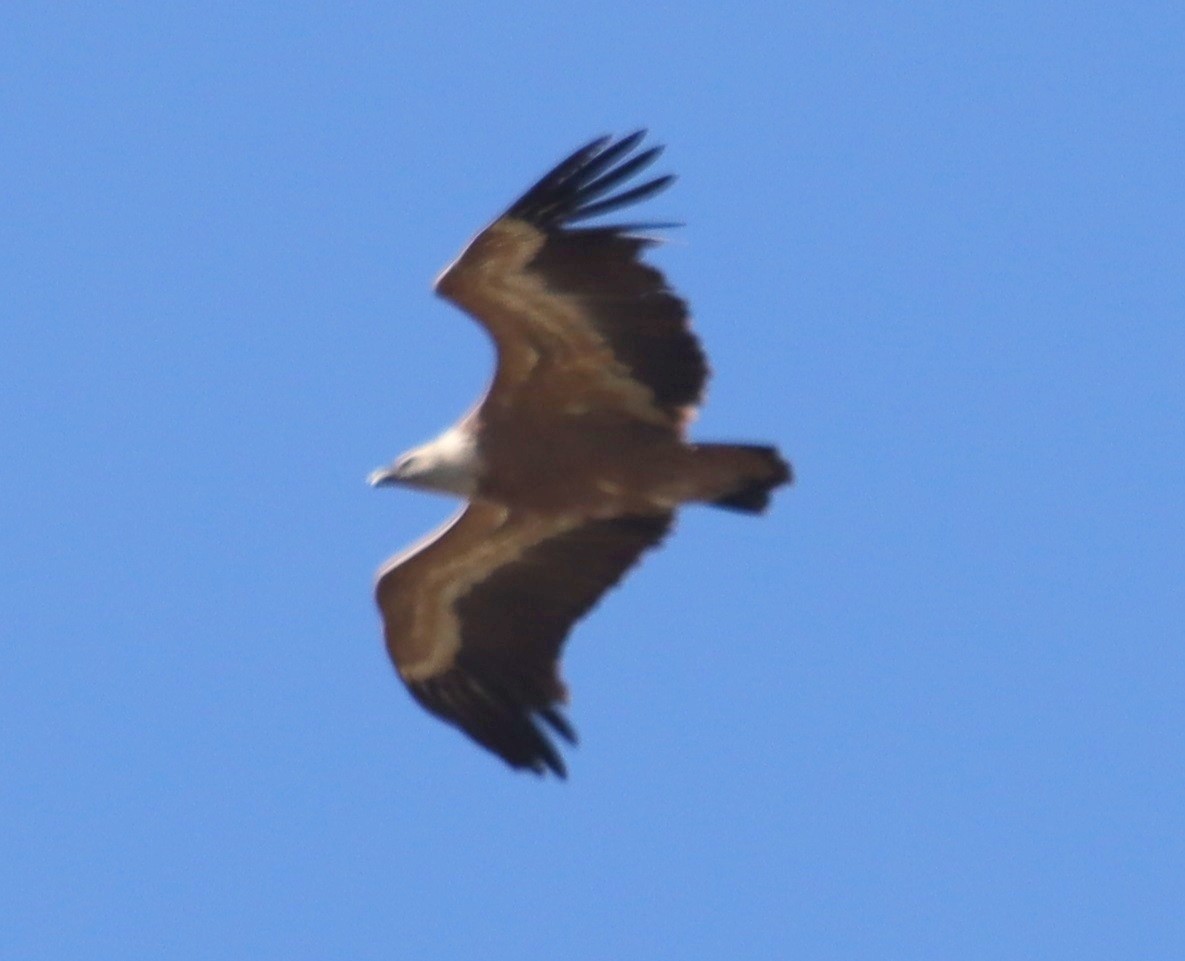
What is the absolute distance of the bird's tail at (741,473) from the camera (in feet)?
54.6

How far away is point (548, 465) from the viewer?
17109 mm

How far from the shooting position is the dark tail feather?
16625 millimetres

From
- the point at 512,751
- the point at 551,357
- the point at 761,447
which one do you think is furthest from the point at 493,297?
the point at 512,751

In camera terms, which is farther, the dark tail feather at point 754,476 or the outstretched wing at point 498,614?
the outstretched wing at point 498,614

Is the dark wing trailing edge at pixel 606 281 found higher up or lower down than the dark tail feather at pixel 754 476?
higher up

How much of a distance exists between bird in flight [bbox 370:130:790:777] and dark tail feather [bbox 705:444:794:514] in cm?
1

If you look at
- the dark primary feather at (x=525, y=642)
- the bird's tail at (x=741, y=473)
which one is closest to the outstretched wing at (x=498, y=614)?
A: the dark primary feather at (x=525, y=642)

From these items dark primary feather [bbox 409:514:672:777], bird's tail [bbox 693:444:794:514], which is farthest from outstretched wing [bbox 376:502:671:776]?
bird's tail [bbox 693:444:794:514]

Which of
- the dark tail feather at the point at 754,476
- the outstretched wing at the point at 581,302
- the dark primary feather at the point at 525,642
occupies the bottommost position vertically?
the dark primary feather at the point at 525,642

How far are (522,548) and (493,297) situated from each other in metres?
1.91

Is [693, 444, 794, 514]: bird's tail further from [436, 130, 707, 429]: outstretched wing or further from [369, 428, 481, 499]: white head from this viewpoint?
[369, 428, 481, 499]: white head

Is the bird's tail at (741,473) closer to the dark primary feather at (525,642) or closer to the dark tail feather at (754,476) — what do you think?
the dark tail feather at (754,476)

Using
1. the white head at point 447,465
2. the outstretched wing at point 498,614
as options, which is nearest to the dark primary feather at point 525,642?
the outstretched wing at point 498,614

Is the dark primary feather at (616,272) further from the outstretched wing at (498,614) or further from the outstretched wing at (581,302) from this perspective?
the outstretched wing at (498,614)
